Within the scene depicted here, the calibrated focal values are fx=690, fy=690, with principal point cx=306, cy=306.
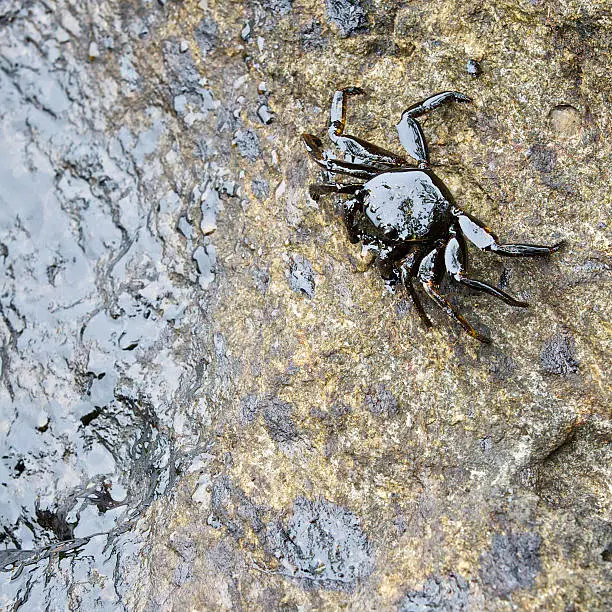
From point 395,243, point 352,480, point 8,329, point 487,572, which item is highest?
point 8,329

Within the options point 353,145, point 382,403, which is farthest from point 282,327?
point 353,145

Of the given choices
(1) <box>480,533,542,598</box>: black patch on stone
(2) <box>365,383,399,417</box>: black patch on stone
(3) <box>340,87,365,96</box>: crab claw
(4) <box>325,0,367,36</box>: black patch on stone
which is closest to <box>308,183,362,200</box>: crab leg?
(3) <box>340,87,365,96</box>: crab claw

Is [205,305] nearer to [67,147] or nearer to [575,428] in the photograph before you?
[67,147]

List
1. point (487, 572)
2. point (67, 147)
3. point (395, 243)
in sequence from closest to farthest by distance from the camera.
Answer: point (487, 572)
point (395, 243)
point (67, 147)

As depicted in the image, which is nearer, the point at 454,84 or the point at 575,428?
the point at 575,428

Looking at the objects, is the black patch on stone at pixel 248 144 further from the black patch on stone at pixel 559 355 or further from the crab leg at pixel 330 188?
the black patch on stone at pixel 559 355

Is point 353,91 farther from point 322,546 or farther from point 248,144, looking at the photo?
point 322,546

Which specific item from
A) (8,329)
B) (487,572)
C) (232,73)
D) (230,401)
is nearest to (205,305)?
(230,401)
